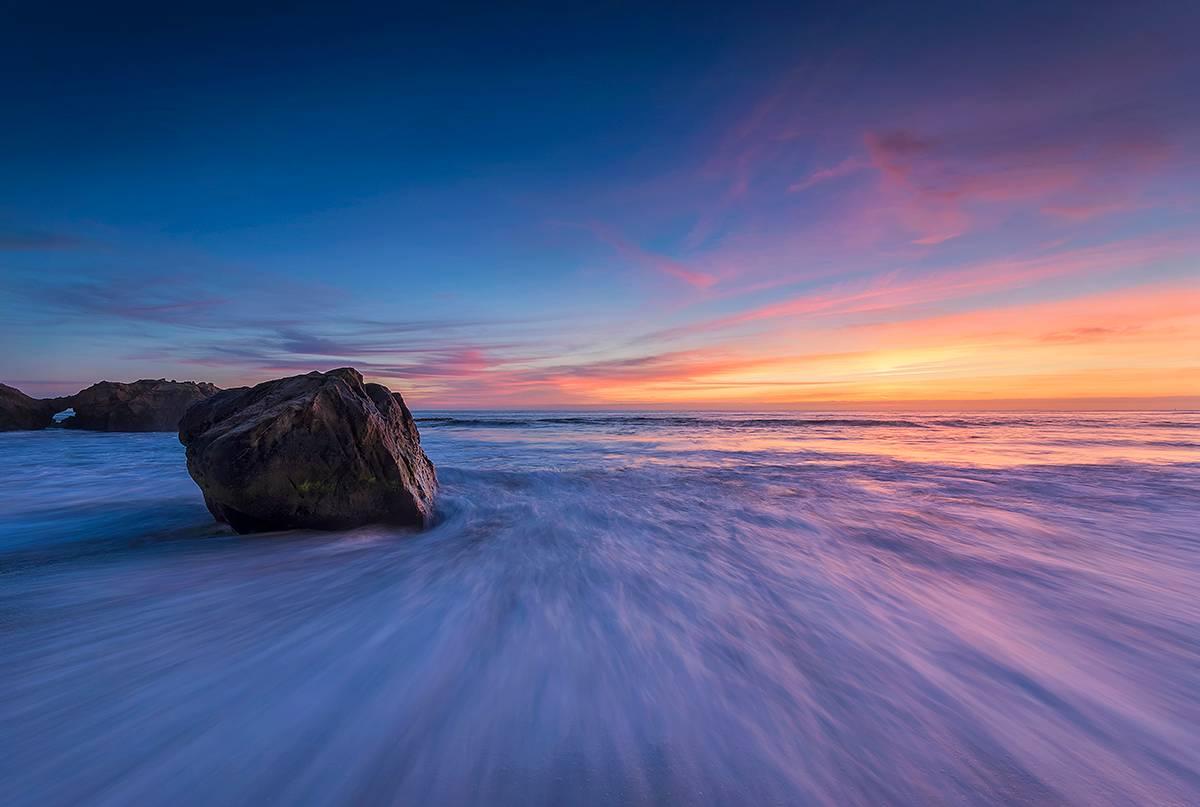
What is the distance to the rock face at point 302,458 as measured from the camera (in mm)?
4625

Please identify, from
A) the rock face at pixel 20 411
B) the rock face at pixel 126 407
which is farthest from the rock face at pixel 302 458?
the rock face at pixel 20 411

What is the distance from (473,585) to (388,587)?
2.23ft

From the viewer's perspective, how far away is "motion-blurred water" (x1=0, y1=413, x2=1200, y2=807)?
5.95 feet

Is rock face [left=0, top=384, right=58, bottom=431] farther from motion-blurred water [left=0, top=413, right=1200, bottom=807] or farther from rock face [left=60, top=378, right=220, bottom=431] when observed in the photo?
motion-blurred water [left=0, top=413, right=1200, bottom=807]

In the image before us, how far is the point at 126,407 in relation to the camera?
2267cm

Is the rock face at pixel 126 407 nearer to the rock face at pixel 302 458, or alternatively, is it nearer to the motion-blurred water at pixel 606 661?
the motion-blurred water at pixel 606 661

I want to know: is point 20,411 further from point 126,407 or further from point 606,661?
point 606,661

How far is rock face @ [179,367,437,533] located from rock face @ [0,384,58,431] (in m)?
27.9

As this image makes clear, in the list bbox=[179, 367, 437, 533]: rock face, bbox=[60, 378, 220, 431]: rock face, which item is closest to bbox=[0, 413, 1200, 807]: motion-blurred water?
bbox=[179, 367, 437, 533]: rock face

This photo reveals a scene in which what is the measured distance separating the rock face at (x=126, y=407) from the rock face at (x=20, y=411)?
992 mm

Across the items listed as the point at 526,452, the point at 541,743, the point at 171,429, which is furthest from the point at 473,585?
the point at 171,429

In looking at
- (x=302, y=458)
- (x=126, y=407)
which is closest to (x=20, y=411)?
(x=126, y=407)

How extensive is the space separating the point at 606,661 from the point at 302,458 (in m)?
3.86

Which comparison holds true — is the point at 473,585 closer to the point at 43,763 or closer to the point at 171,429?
the point at 43,763
